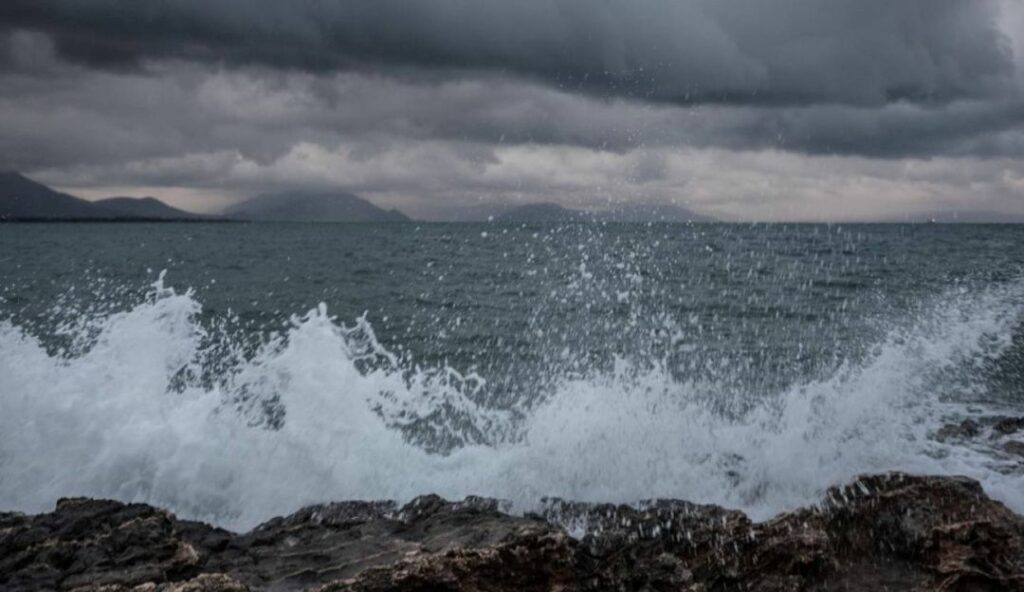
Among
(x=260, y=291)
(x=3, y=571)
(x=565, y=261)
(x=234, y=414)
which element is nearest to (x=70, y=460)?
(x=234, y=414)

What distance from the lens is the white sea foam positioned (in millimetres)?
8359

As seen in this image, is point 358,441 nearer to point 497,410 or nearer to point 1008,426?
point 497,410

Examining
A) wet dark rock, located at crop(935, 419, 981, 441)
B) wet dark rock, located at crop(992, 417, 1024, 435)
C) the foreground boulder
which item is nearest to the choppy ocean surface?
wet dark rock, located at crop(935, 419, 981, 441)

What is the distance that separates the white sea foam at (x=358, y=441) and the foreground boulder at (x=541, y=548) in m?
1.01

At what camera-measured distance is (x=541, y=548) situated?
546 cm

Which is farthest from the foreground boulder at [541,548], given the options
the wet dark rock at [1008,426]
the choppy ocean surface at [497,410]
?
→ the wet dark rock at [1008,426]

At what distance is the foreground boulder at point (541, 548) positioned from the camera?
5.22m

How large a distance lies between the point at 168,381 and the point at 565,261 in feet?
145

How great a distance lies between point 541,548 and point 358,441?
4312 millimetres

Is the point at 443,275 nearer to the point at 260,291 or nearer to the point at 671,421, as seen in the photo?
the point at 260,291

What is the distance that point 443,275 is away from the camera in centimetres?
4059

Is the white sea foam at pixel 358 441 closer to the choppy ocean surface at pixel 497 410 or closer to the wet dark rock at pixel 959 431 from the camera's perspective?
the choppy ocean surface at pixel 497 410

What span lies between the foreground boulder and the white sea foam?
1.01 meters

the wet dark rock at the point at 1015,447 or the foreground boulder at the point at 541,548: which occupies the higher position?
the foreground boulder at the point at 541,548
